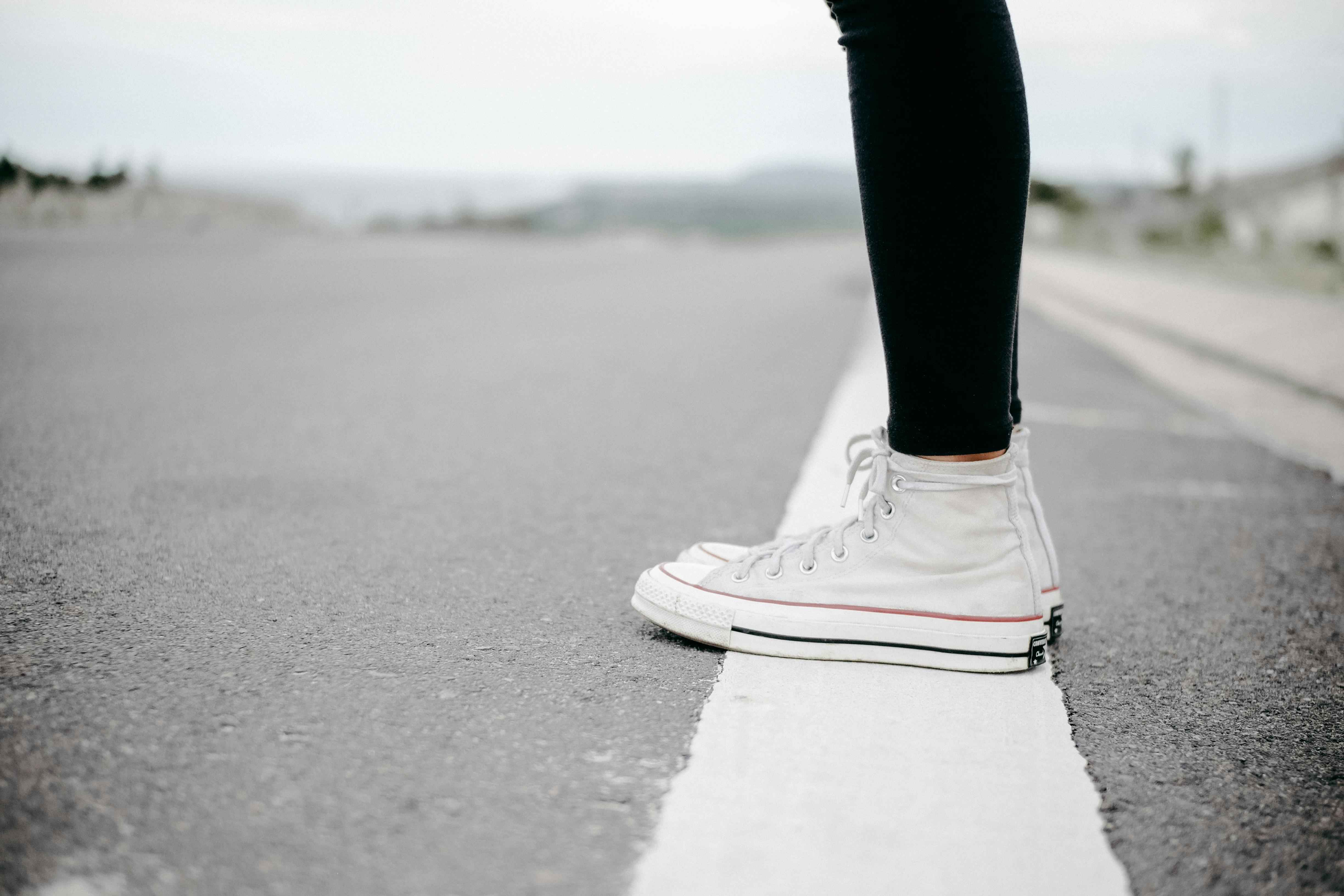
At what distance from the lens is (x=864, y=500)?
62.1 inches

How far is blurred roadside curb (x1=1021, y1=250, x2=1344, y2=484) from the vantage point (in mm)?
3977

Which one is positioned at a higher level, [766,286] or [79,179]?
[79,179]

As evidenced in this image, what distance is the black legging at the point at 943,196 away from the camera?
1.35 m

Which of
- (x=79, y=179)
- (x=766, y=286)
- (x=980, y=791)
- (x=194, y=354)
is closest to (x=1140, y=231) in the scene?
(x=766, y=286)

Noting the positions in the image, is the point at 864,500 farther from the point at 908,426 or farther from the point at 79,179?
the point at 79,179

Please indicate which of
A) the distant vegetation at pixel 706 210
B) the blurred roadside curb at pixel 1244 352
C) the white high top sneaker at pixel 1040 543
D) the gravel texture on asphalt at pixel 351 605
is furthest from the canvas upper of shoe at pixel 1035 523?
the distant vegetation at pixel 706 210

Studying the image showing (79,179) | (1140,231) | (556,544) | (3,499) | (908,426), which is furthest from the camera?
(1140,231)

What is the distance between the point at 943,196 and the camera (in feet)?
4.52

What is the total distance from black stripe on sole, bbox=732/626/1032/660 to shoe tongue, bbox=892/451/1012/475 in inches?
10.4

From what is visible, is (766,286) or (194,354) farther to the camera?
(766,286)

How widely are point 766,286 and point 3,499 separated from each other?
1138 cm

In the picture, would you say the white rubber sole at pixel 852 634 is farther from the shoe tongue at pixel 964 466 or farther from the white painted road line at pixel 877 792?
the shoe tongue at pixel 964 466

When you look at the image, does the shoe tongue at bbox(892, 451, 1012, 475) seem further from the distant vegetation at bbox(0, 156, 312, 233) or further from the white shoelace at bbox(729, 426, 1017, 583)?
the distant vegetation at bbox(0, 156, 312, 233)

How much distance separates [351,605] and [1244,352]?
5528 millimetres
